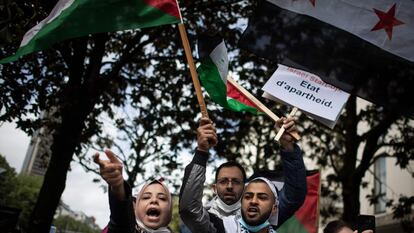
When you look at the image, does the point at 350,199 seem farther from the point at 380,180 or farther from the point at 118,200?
the point at 380,180

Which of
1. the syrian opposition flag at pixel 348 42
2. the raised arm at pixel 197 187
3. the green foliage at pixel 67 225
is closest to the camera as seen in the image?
the raised arm at pixel 197 187

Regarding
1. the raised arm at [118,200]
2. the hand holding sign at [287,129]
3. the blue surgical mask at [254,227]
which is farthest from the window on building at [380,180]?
the raised arm at [118,200]

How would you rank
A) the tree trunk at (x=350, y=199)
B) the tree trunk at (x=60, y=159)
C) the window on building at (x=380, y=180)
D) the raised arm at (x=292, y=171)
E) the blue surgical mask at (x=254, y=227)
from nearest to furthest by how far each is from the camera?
1. the blue surgical mask at (x=254, y=227)
2. the raised arm at (x=292, y=171)
3. the tree trunk at (x=60, y=159)
4. the tree trunk at (x=350, y=199)
5. the window on building at (x=380, y=180)

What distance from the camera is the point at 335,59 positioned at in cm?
405

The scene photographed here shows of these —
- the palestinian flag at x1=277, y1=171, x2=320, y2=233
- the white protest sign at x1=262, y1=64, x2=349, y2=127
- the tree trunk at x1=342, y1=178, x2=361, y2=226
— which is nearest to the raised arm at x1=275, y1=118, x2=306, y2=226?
the white protest sign at x1=262, y1=64, x2=349, y2=127

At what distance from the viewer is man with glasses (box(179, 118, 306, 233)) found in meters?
2.98

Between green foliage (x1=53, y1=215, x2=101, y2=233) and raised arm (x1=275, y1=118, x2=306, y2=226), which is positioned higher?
green foliage (x1=53, y1=215, x2=101, y2=233)

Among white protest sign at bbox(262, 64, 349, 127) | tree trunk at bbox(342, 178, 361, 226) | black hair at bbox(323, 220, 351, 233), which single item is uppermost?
tree trunk at bbox(342, 178, 361, 226)

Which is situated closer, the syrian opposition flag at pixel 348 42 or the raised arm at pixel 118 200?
the raised arm at pixel 118 200

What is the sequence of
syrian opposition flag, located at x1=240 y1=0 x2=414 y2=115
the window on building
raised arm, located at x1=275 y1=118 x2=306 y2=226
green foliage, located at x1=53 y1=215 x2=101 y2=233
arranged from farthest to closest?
1. green foliage, located at x1=53 y1=215 x2=101 y2=233
2. the window on building
3. syrian opposition flag, located at x1=240 y1=0 x2=414 y2=115
4. raised arm, located at x1=275 y1=118 x2=306 y2=226

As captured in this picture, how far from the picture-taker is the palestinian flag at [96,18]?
364 cm

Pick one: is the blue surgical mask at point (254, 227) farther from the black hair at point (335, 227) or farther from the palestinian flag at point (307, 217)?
the palestinian flag at point (307, 217)

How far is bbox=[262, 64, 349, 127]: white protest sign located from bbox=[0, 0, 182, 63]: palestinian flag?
1090 millimetres

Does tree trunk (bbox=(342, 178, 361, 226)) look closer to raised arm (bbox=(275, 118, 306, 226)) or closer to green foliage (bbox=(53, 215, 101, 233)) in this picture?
raised arm (bbox=(275, 118, 306, 226))
